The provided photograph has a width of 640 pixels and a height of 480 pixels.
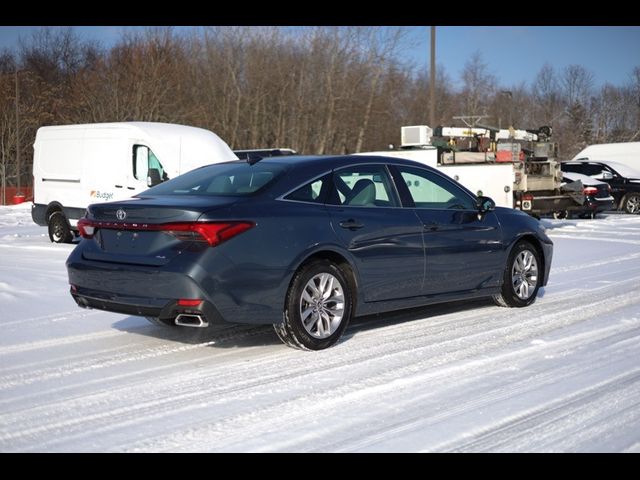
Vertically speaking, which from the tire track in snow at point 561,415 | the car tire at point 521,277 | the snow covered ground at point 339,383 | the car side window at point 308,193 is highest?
the car side window at point 308,193

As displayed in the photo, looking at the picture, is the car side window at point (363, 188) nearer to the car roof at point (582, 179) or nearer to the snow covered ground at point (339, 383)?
the snow covered ground at point (339, 383)

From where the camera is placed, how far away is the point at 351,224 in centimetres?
662

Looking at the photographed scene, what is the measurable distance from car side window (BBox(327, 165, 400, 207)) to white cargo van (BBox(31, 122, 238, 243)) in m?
8.31

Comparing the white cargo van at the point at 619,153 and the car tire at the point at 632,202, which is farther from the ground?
the white cargo van at the point at 619,153

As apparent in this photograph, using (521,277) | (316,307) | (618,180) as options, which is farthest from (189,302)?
(618,180)

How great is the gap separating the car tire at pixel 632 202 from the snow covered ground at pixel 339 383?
18.4 meters

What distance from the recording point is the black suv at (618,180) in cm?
2586

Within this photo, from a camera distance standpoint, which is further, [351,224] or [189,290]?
[351,224]

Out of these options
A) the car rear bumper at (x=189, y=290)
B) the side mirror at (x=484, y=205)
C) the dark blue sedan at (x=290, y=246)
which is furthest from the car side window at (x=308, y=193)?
the side mirror at (x=484, y=205)

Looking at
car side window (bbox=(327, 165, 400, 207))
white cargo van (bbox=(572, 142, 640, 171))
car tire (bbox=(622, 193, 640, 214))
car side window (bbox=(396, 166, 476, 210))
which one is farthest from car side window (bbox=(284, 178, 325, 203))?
white cargo van (bbox=(572, 142, 640, 171))

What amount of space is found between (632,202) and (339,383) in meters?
22.7

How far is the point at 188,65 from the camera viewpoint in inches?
1866

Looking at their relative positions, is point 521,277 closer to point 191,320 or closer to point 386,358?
point 386,358

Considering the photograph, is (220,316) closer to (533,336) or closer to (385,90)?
(533,336)
